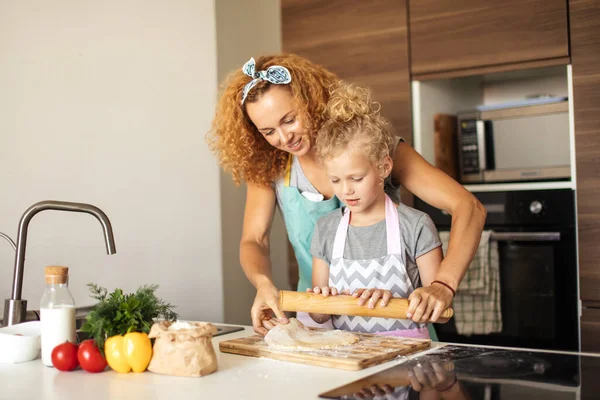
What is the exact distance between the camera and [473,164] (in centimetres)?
269

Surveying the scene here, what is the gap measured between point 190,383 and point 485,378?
0.47 m

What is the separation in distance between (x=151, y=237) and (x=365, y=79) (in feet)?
3.60

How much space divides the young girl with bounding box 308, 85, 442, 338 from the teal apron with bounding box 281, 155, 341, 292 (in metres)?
0.17

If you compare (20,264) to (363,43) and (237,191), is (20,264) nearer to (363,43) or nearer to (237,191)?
(237,191)

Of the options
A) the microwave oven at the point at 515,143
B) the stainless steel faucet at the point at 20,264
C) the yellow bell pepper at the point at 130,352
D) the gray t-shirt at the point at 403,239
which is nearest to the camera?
the yellow bell pepper at the point at 130,352

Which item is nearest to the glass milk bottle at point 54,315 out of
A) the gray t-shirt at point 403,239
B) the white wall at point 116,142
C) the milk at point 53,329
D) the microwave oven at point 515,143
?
the milk at point 53,329

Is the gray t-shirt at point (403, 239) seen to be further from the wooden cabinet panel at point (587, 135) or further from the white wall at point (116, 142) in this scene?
the white wall at point (116, 142)

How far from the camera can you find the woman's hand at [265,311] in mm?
1482

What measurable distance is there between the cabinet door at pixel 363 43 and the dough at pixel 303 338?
1.48 meters

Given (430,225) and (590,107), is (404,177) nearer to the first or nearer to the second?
(430,225)

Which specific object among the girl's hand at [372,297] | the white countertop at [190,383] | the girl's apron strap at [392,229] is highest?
the girl's apron strap at [392,229]

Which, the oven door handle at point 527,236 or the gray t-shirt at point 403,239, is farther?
the oven door handle at point 527,236

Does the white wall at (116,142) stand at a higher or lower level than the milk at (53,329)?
higher

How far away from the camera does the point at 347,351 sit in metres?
1.24
